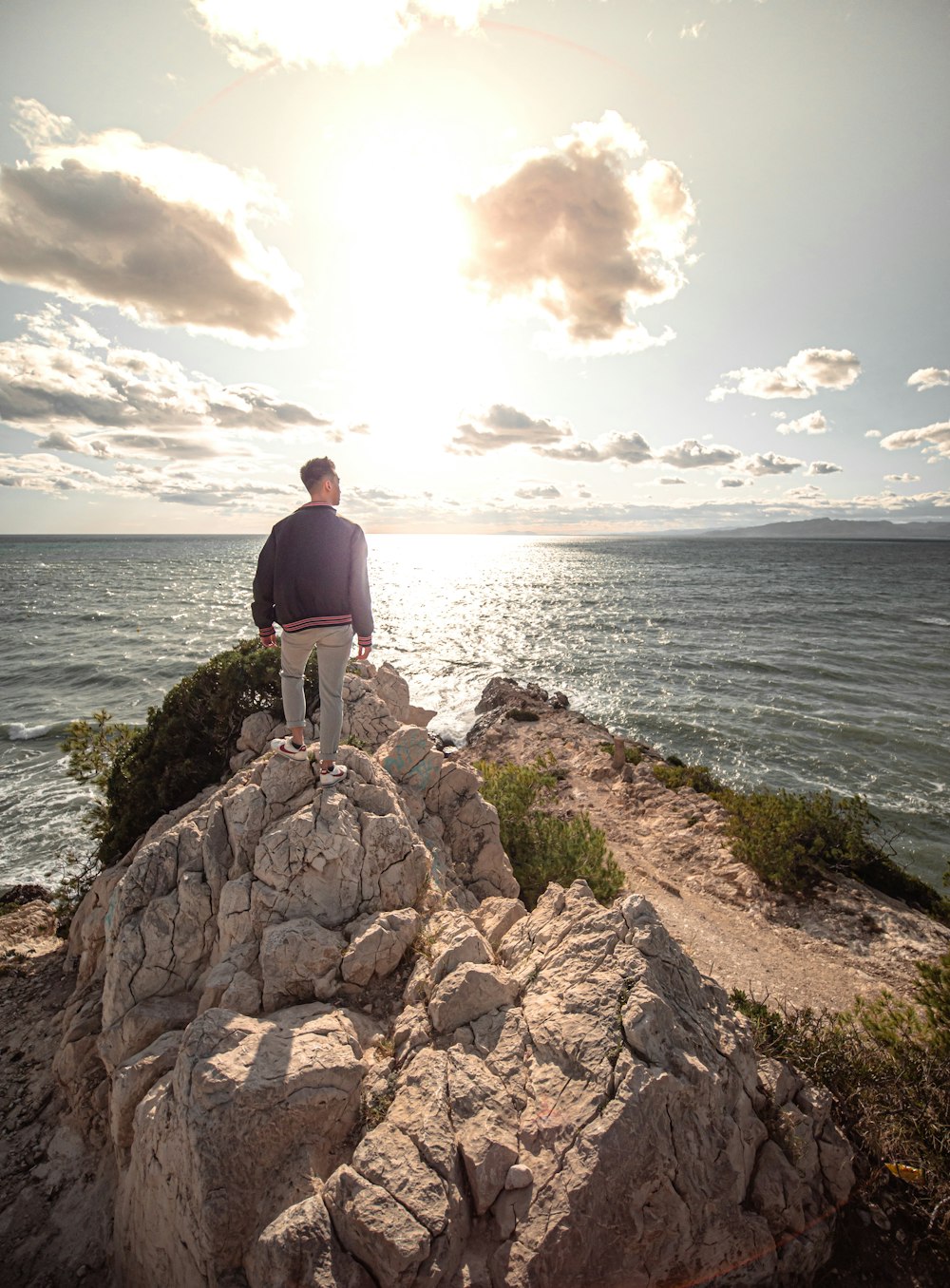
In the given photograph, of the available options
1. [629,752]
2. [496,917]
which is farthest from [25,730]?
[496,917]

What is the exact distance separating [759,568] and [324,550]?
141m

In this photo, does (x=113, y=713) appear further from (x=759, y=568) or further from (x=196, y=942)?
(x=759, y=568)

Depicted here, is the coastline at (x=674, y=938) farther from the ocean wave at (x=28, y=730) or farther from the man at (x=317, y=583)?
the ocean wave at (x=28, y=730)

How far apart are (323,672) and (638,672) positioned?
114 ft

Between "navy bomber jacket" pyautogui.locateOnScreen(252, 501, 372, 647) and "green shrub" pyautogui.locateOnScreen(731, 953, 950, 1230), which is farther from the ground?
"navy bomber jacket" pyautogui.locateOnScreen(252, 501, 372, 647)

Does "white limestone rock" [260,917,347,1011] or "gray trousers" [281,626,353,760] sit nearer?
"white limestone rock" [260,917,347,1011]

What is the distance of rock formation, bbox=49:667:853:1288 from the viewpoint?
3.50 meters

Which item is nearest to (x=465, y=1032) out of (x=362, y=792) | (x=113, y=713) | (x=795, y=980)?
(x=362, y=792)

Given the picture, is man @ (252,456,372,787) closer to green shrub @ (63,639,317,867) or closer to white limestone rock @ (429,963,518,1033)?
white limestone rock @ (429,963,518,1033)

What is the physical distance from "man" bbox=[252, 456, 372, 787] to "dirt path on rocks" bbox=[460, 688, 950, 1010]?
7.63 m

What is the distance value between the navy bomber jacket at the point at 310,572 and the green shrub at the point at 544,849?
5.90 meters

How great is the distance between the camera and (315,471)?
604 cm

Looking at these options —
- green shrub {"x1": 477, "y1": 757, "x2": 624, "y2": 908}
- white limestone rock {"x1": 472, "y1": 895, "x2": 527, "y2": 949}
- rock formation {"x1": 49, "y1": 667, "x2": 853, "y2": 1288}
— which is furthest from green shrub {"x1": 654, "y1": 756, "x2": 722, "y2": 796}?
rock formation {"x1": 49, "y1": 667, "x2": 853, "y2": 1288}

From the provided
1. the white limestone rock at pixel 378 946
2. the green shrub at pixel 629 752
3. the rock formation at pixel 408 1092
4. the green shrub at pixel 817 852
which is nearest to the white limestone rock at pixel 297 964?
the rock formation at pixel 408 1092
